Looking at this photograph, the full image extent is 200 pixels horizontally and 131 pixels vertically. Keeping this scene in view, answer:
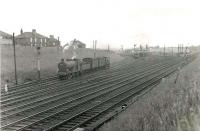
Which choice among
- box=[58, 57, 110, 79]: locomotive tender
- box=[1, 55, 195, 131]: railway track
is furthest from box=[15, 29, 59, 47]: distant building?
box=[1, 55, 195, 131]: railway track

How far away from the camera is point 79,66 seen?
4128 centimetres

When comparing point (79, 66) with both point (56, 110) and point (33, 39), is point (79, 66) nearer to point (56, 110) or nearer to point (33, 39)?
point (56, 110)

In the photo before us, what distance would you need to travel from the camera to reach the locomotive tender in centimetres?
3837

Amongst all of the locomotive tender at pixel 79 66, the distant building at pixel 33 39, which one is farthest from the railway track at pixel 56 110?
the distant building at pixel 33 39

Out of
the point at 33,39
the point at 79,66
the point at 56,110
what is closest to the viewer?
the point at 56,110

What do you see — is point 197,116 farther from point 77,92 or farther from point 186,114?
point 77,92

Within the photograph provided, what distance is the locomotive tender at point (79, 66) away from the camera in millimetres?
38372

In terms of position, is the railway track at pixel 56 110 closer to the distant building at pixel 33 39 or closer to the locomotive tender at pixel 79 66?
the locomotive tender at pixel 79 66

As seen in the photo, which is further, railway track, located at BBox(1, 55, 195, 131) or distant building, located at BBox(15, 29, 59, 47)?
distant building, located at BBox(15, 29, 59, 47)

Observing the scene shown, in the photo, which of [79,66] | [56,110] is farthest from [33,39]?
[56,110]

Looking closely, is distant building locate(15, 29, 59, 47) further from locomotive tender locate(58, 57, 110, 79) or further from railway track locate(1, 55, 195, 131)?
railway track locate(1, 55, 195, 131)

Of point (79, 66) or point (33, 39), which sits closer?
point (79, 66)

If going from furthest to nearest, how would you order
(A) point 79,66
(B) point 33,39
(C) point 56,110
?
1. (B) point 33,39
2. (A) point 79,66
3. (C) point 56,110

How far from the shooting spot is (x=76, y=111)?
1931 centimetres
